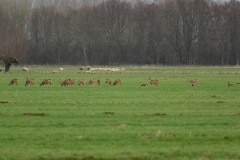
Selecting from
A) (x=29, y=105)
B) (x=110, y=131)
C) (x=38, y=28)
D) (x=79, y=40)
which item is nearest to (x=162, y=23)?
(x=79, y=40)

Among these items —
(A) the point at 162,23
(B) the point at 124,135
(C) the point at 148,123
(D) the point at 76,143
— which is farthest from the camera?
(A) the point at 162,23

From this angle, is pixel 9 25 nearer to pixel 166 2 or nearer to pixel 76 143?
pixel 166 2

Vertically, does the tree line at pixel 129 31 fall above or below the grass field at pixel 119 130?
above

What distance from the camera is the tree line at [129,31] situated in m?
116

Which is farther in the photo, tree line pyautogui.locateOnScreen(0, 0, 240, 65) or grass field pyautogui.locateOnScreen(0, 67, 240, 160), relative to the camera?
tree line pyautogui.locateOnScreen(0, 0, 240, 65)

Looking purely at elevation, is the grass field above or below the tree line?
below

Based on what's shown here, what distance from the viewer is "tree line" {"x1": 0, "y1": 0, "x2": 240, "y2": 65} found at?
115625 millimetres

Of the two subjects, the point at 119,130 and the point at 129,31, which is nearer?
the point at 119,130

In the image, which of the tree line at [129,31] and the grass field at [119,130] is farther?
the tree line at [129,31]

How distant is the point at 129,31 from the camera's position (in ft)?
409

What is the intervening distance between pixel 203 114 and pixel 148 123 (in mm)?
3756

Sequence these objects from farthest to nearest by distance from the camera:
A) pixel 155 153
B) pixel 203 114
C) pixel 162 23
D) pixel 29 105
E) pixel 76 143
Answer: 1. pixel 162 23
2. pixel 29 105
3. pixel 203 114
4. pixel 76 143
5. pixel 155 153

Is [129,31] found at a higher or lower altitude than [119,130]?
higher

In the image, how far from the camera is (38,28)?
412 feet
